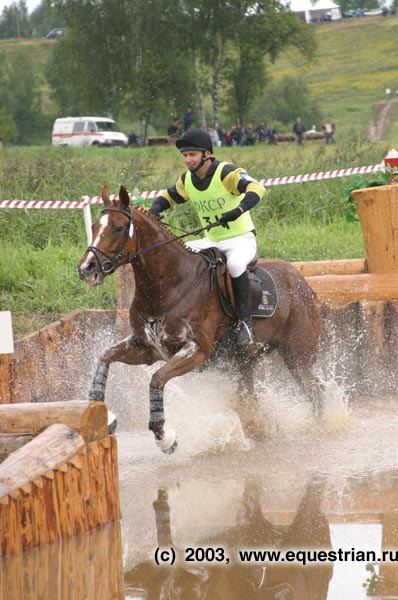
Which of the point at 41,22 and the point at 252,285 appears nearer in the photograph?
the point at 252,285

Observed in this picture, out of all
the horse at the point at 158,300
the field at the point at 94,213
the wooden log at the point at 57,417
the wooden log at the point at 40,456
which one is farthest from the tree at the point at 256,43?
the wooden log at the point at 40,456

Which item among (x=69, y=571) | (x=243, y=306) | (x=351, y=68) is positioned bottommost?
(x=69, y=571)

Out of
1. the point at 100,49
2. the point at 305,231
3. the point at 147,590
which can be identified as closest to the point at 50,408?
the point at 147,590

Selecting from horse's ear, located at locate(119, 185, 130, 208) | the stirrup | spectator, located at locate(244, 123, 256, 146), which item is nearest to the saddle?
the stirrup

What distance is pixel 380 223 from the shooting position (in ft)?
36.7

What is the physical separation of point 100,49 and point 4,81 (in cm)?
1369

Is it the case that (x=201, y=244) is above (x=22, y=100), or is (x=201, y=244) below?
below

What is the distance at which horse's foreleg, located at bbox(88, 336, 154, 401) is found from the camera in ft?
27.8

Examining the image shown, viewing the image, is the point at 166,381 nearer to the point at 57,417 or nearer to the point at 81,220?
the point at 57,417

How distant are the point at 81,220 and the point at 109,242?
746cm

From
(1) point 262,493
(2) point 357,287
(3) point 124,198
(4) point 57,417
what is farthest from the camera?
(2) point 357,287

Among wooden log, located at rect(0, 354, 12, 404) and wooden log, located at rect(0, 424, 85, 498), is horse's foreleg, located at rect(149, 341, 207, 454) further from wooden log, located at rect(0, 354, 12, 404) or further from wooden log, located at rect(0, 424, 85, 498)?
wooden log, located at rect(0, 354, 12, 404)

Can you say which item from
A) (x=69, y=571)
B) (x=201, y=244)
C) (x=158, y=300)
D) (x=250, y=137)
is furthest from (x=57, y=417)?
(x=250, y=137)

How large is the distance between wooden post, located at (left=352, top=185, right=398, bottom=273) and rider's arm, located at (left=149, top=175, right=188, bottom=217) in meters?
2.62
